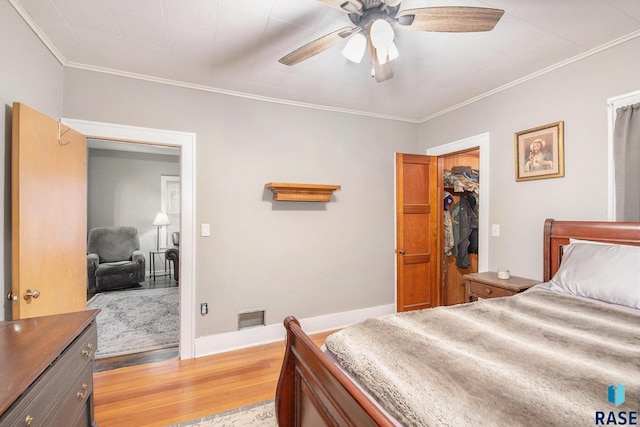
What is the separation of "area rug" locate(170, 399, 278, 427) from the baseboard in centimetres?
90

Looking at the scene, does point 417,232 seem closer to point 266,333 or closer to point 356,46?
point 266,333

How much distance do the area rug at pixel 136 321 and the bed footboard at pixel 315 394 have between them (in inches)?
77.9

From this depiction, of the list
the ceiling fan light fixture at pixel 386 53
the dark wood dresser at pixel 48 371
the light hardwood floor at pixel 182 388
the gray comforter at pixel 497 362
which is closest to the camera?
the gray comforter at pixel 497 362

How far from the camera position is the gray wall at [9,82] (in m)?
1.64

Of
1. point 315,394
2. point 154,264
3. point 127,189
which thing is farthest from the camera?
point 154,264

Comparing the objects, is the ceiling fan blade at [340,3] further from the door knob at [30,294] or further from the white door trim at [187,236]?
the door knob at [30,294]

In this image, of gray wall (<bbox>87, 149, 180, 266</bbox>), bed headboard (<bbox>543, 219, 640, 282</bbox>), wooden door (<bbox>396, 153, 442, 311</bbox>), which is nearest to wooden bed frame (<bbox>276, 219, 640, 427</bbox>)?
bed headboard (<bbox>543, 219, 640, 282</bbox>)

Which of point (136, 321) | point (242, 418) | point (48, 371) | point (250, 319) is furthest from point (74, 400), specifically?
point (136, 321)

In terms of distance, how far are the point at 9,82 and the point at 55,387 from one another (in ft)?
5.66

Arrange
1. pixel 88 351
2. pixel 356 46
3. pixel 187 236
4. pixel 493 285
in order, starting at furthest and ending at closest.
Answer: pixel 187 236, pixel 493 285, pixel 356 46, pixel 88 351

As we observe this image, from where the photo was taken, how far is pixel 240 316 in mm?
2980

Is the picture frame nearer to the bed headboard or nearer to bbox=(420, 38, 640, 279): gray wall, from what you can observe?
bbox=(420, 38, 640, 279): gray wall

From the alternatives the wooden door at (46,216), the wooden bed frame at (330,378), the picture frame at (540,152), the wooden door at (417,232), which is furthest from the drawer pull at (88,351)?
the picture frame at (540,152)

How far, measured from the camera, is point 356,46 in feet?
5.25
